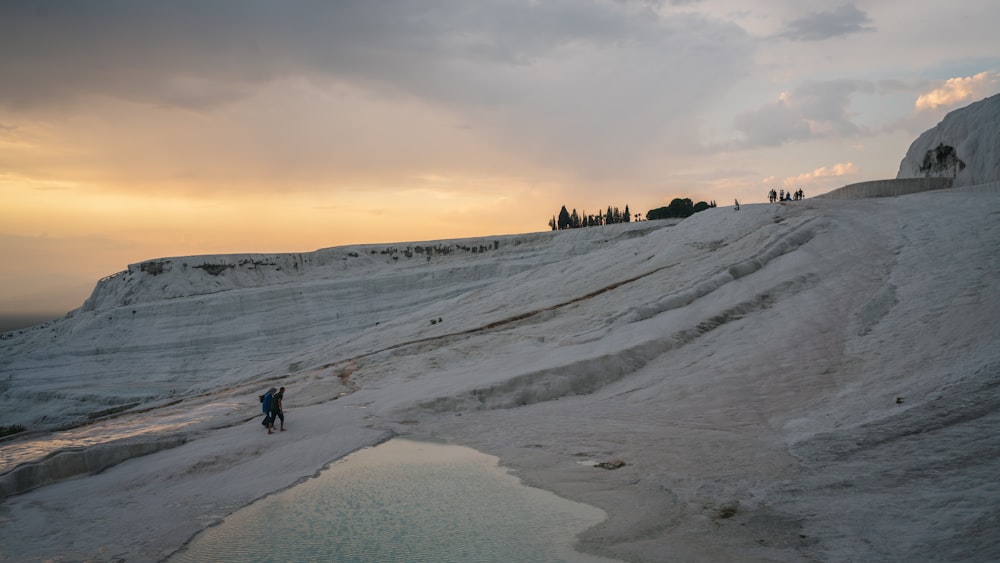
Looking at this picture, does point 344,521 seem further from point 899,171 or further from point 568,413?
point 899,171

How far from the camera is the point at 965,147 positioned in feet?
100

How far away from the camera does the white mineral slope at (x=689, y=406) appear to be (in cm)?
743

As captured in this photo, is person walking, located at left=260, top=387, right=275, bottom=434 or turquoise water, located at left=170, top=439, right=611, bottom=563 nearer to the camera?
turquoise water, located at left=170, top=439, right=611, bottom=563

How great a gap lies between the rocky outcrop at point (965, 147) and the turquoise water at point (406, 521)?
99.6 feet

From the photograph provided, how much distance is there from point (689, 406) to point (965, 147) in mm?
27485

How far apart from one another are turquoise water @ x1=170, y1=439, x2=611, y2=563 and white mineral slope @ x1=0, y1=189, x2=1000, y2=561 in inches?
16.4

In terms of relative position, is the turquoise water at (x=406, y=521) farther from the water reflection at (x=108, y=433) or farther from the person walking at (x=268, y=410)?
the water reflection at (x=108, y=433)

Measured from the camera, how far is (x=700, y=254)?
24.7 m

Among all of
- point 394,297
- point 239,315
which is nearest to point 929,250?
point 394,297

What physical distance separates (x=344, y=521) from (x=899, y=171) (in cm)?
4195

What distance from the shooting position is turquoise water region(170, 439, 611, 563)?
7.41m

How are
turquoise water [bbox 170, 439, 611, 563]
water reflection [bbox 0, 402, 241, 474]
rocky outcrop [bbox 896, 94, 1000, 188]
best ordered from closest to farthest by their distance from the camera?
turquoise water [bbox 170, 439, 611, 563] → water reflection [bbox 0, 402, 241, 474] → rocky outcrop [bbox 896, 94, 1000, 188]

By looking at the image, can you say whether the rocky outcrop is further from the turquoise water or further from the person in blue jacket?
the person in blue jacket

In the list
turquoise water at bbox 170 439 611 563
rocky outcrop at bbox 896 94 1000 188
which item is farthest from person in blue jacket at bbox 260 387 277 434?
rocky outcrop at bbox 896 94 1000 188
